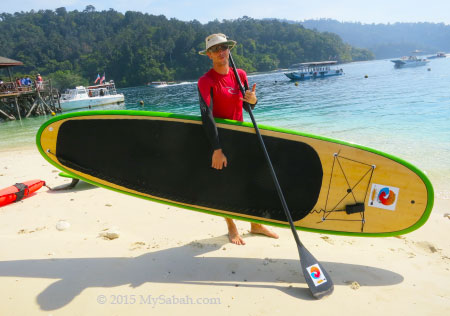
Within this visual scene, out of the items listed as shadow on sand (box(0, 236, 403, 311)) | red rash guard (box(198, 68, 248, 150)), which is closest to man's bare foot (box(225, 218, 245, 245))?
shadow on sand (box(0, 236, 403, 311))

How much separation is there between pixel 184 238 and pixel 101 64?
10691cm

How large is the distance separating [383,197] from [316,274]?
3.54 feet

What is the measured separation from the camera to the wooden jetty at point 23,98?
24.4 m

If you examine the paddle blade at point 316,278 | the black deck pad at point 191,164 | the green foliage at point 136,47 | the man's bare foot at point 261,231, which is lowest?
the man's bare foot at point 261,231

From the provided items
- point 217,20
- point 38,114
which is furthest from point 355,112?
point 217,20

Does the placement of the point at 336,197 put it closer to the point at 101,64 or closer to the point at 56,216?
the point at 56,216

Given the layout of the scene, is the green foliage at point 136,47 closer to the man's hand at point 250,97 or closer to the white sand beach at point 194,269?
the white sand beach at point 194,269

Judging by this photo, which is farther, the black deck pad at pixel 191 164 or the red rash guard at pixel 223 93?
the black deck pad at pixel 191 164

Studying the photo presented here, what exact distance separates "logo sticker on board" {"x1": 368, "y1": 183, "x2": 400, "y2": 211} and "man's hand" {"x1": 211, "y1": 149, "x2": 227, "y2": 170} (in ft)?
4.60

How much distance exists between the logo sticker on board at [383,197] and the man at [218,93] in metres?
1.39

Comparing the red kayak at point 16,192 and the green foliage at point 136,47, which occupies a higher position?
the green foliage at point 136,47

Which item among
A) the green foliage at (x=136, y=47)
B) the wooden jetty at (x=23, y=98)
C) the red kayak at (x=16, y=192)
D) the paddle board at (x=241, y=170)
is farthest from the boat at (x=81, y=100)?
the green foliage at (x=136, y=47)

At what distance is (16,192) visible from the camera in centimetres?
454

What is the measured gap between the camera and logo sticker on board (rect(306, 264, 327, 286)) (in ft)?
7.95
